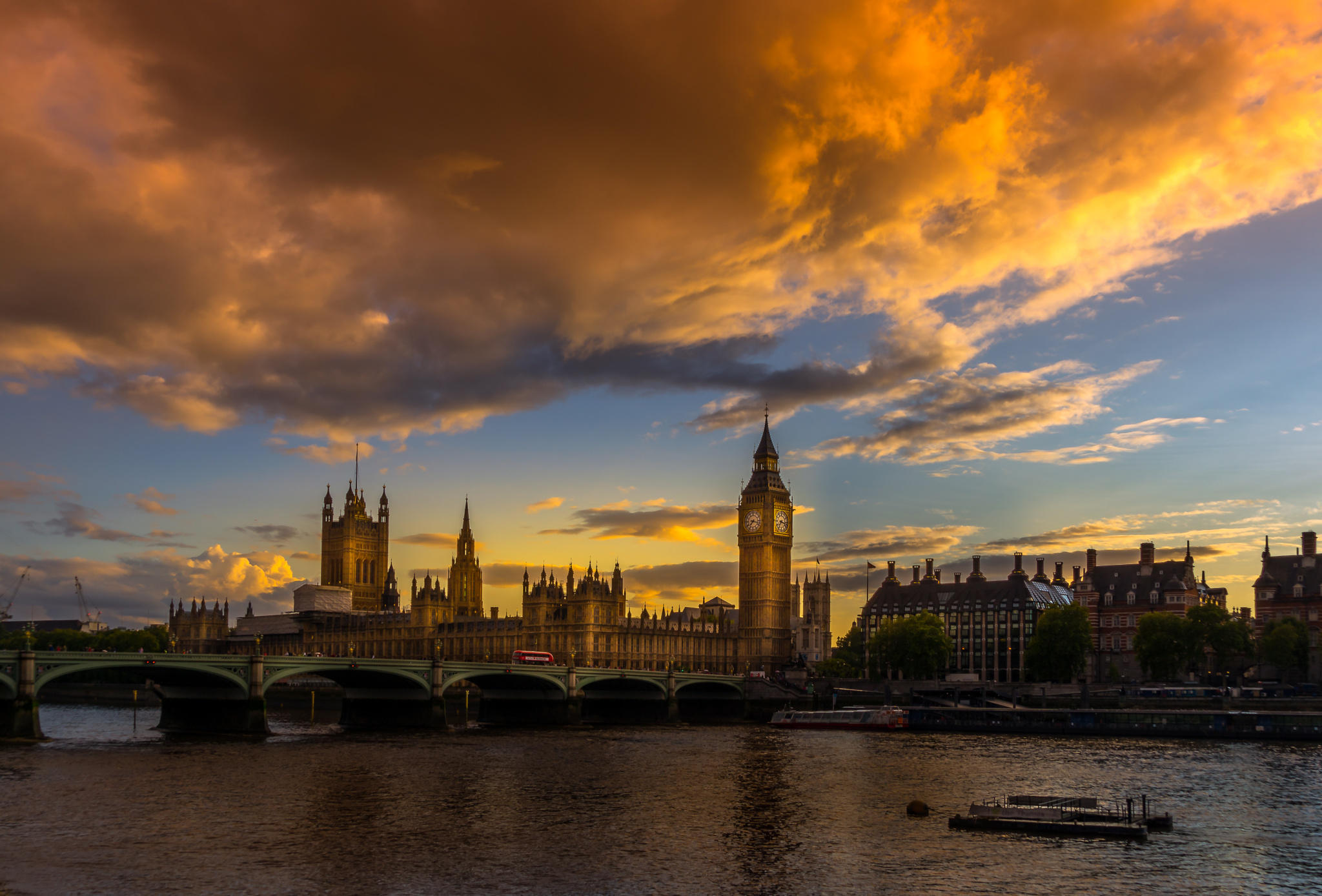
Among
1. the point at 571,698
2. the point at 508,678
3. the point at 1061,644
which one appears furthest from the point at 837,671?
the point at 508,678

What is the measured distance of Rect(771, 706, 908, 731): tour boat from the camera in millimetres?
115812

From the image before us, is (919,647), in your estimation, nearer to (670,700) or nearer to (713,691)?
(713,691)

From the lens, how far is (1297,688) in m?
→ 125

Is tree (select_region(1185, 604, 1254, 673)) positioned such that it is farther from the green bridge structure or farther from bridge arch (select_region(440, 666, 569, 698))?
bridge arch (select_region(440, 666, 569, 698))

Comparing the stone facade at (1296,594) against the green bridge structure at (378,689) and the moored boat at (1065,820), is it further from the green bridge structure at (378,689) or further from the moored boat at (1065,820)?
the moored boat at (1065,820)

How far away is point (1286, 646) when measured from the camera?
424 ft

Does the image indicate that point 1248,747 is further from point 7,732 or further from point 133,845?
point 7,732

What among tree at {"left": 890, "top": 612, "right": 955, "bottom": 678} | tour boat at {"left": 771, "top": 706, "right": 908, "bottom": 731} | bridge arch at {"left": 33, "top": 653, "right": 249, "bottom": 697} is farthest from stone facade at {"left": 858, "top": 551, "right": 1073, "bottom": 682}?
bridge arch at {"left": 33, "top": 653, "right": 249, "bottom": 697}

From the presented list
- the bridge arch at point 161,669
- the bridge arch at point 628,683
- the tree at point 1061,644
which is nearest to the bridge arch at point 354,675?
the bridge arch at point 161,669

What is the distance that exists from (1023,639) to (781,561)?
4110 cm

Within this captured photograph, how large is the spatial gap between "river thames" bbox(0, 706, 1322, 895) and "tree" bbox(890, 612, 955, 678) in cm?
6153

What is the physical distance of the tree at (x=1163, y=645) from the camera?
427ft

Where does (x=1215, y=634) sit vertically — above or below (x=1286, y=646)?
above

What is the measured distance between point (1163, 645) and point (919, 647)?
29565 millimetres
